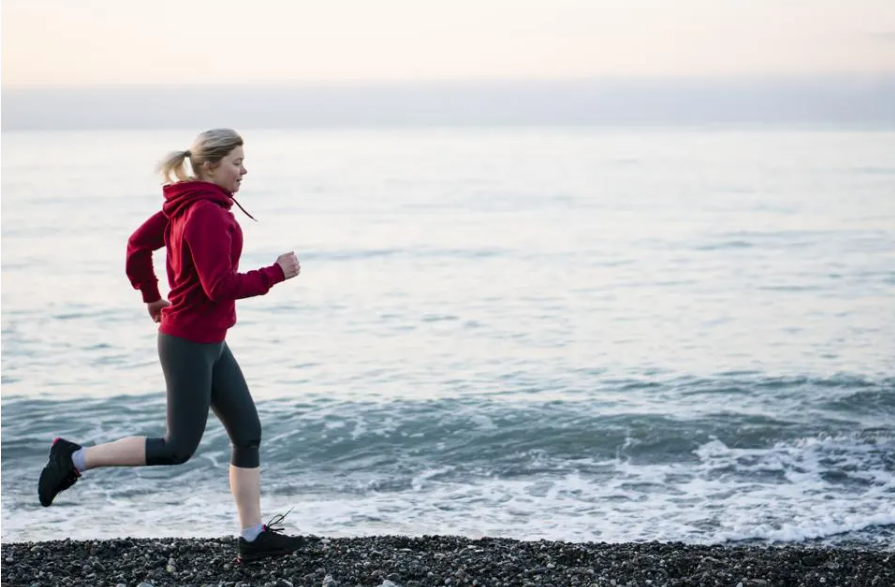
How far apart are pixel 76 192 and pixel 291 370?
3633cm

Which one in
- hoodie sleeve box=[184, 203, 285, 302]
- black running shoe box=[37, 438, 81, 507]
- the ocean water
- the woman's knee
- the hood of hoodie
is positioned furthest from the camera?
the ocean water

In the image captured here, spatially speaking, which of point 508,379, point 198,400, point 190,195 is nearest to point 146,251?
point 190,195

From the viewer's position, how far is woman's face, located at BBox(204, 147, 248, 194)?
17.2 ft

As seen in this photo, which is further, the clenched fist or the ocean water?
the ocean water

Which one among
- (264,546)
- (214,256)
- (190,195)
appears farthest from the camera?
(264,546)

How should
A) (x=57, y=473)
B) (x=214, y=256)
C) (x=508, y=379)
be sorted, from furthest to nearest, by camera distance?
(x=508, y=379) → (x=57, y=473) → (x=214, y=256)

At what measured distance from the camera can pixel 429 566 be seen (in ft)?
19.4

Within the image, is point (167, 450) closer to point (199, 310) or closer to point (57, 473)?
point (57, 473)

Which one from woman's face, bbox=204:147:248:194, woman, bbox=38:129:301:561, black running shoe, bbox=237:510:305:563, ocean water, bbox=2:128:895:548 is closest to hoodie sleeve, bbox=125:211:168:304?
woman, bbox=38:129:301:561

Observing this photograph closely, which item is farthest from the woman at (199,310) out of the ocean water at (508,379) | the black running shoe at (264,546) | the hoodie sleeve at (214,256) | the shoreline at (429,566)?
the ocean water at (508,379)

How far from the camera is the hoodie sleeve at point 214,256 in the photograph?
16.5ft

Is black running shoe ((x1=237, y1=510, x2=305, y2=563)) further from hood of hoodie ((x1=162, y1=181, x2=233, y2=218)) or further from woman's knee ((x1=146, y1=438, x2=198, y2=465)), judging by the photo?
hood of hoodie ((x1=162, y1=181, x2=233, y2=218))

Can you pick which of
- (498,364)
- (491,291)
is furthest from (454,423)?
(491,291)

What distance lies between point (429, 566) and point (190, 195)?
93.3 inches
